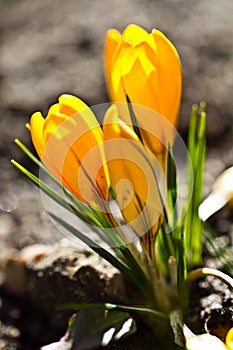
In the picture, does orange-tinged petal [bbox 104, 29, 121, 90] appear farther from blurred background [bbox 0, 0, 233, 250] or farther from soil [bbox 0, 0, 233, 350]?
blurred background [bbox 0, 0, 233, 250]

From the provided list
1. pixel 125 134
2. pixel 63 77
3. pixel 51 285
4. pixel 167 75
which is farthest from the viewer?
pixel 63 77

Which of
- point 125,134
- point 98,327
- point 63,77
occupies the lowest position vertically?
point 98,327

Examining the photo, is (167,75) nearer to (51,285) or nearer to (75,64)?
(51,285)

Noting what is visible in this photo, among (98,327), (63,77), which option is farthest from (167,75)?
(63,77)

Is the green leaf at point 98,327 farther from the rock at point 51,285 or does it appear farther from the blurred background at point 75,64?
the blurred background at point 75,64

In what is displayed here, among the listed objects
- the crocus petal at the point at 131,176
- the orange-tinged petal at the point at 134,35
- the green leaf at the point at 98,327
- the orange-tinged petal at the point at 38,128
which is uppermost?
the orange-tinged petal at the point at 134,35

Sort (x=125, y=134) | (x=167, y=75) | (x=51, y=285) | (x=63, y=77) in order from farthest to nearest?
(x=63, y=77) → (x=51, y=285) → (x=167, y=75) → (x=125, y=134)

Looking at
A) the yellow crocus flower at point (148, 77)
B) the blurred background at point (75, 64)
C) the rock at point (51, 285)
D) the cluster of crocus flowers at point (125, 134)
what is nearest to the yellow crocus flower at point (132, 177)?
the cluster of crocus flowers at point (125, 134)
